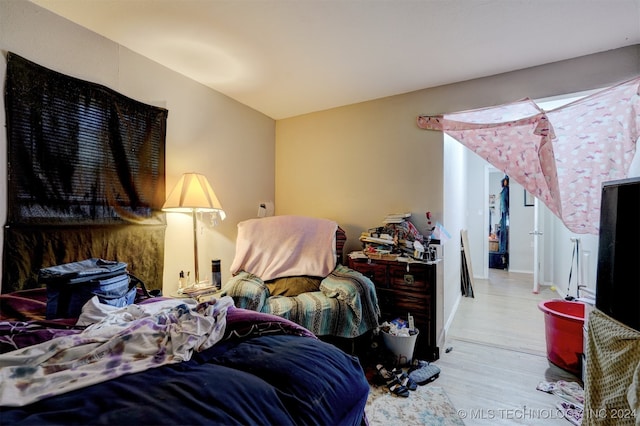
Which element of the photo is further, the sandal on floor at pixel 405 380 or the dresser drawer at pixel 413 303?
the dresser drawer at pixel 413 303

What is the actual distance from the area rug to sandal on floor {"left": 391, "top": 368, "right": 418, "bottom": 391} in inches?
1.3

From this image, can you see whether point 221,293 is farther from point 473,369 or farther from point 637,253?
point 637,253

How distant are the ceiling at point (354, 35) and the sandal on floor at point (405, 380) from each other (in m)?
2.38

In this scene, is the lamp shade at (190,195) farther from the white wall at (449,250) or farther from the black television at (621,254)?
the black television at (621,254)

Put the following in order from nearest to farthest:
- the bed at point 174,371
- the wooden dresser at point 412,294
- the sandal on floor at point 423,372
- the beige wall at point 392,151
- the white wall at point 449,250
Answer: the bed at point 174,371, the sandal on floor at point 423,372, the beige wall at point 392,151, the wooden dresser at point 412,294, the white wall at point 449,250

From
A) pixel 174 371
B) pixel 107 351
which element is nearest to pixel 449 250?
pixel 174 371

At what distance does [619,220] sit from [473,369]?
5.08 feet

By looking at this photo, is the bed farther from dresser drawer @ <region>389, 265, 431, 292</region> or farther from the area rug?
dresser drawer @ <region>389, 265, 431, 292</region>

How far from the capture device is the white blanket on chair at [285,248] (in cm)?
251

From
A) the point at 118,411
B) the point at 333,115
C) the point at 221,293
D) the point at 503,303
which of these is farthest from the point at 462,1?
the point at 503,303

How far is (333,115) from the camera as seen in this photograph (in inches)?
122

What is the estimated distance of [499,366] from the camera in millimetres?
2217

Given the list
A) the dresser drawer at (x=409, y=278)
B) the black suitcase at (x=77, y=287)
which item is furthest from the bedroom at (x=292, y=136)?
the black suitcase at (x=77, y=287)

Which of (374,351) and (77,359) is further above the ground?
(77,359)
